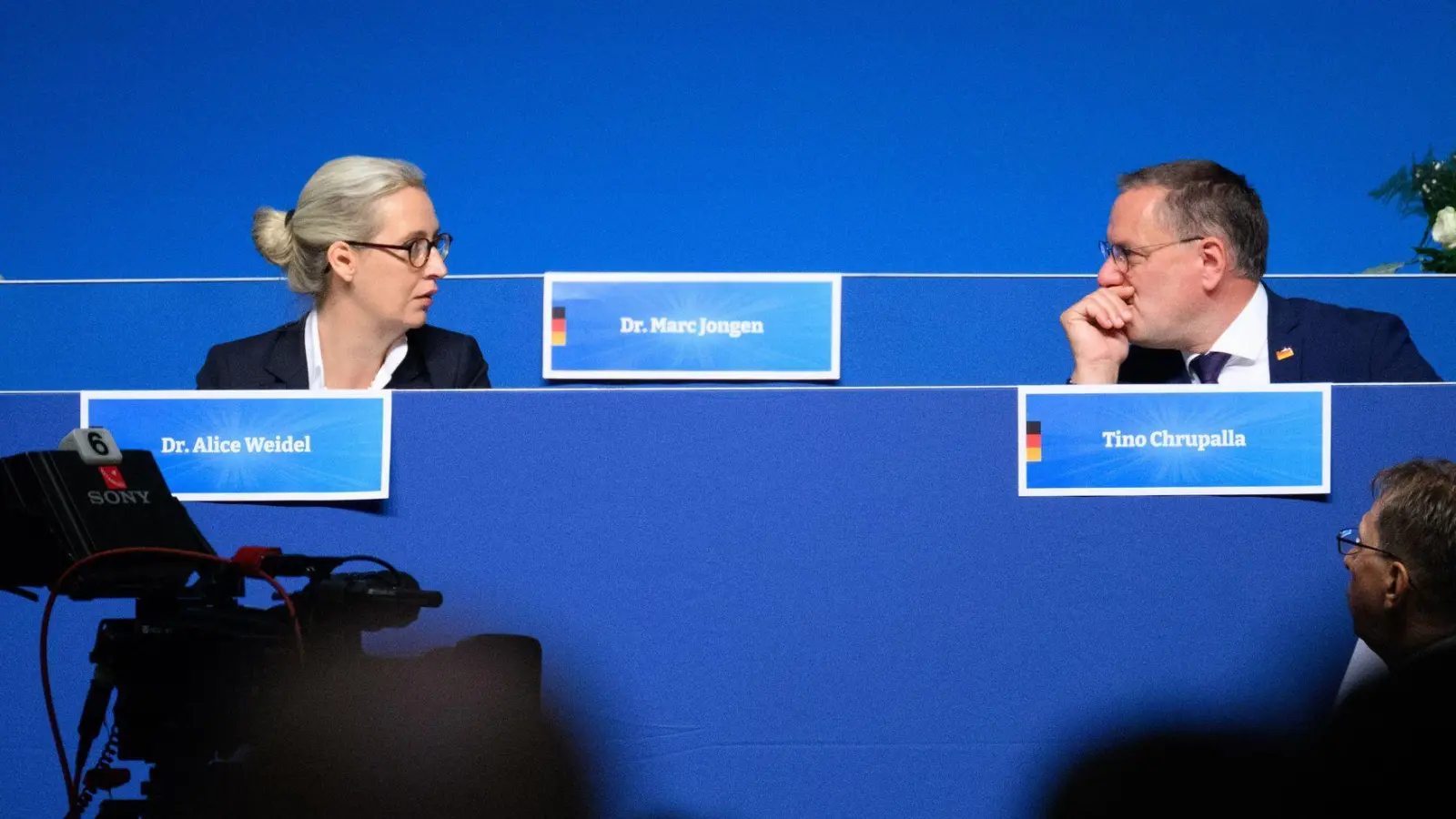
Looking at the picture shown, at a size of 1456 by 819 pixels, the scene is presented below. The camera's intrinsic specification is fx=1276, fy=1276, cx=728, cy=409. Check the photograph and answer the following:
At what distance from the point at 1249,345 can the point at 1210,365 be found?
0.22ft

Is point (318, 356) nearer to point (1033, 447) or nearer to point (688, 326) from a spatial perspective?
point (688, 326)

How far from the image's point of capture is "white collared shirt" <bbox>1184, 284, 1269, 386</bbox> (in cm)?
210

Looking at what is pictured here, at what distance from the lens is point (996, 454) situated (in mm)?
1395

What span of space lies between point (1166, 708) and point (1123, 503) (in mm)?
222

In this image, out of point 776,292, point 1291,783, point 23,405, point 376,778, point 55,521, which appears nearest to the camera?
point 55,521

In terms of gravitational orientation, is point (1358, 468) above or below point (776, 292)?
below

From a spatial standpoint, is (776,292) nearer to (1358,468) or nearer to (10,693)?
(1358,468)

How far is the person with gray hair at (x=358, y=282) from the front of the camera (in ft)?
7.14

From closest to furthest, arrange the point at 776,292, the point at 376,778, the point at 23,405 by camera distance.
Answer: the point at 376,778 → the point at 23,405 → the point at 776,292

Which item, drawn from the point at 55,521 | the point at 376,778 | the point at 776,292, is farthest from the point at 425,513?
the point at 776,292

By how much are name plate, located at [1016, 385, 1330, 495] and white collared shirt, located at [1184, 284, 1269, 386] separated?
27.7 inches

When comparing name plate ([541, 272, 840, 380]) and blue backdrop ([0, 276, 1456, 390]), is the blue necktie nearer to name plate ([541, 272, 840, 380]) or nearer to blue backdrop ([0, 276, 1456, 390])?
blue backdrop ([0, 276, 1456, 390])

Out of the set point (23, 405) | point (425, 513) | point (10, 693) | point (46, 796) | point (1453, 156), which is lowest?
point (46, 796)

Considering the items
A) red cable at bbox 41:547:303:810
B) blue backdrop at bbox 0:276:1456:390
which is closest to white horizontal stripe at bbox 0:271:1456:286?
blue backdrop at bbox 0:276:1456:390
